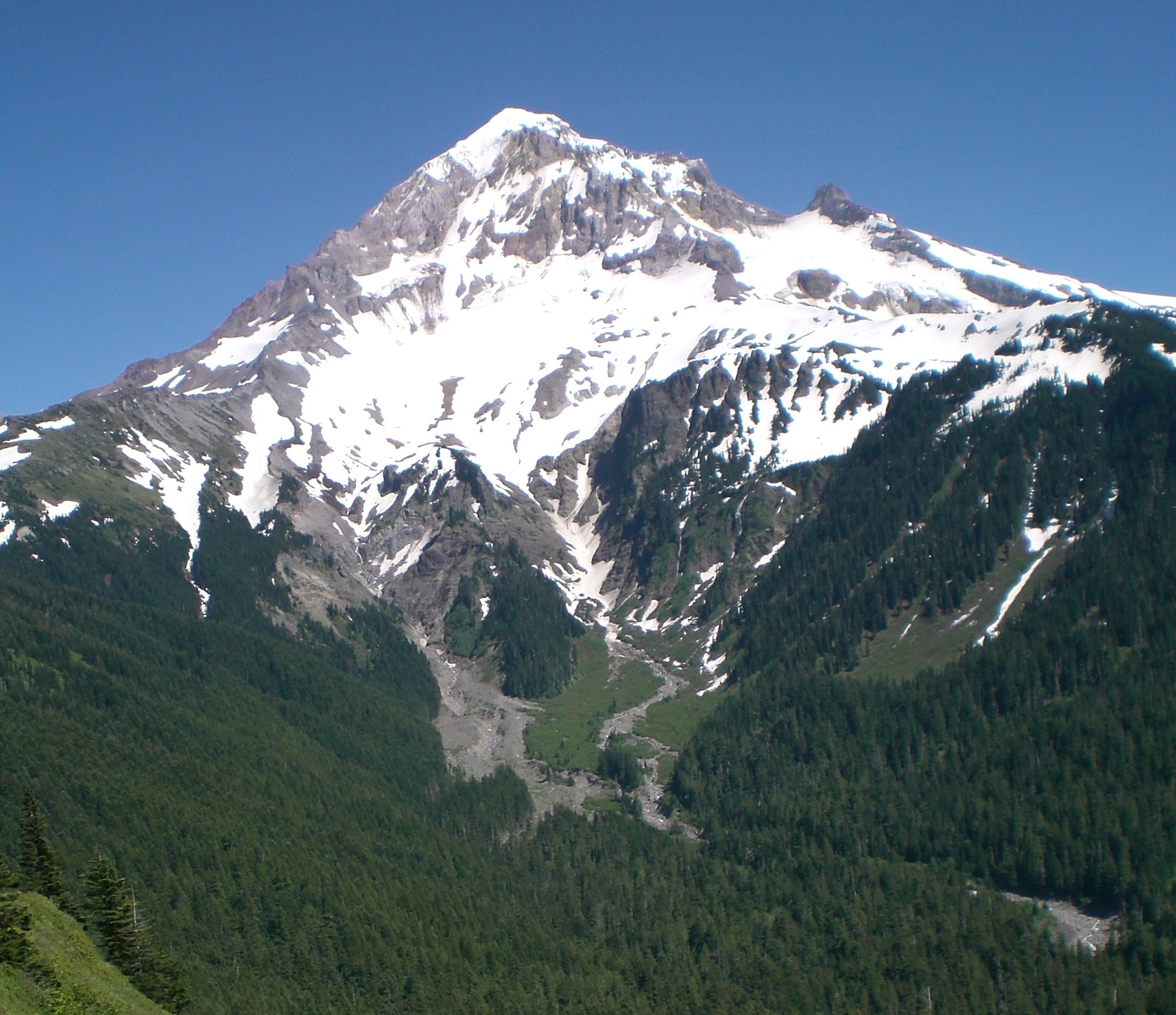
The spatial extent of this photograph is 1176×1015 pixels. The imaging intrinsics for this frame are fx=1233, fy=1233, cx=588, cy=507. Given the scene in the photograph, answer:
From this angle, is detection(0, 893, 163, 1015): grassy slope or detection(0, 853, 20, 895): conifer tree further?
detection(0, 853, 20, 895): conifer tree

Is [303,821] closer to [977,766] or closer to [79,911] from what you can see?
[79,911]

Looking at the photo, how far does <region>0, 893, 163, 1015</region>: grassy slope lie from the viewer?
191 feet

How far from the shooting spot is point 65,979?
63.5m

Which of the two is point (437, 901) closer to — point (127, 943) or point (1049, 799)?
point (127, 943)

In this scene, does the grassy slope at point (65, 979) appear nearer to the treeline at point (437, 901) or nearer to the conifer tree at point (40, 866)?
the conifer tree at point (40, 866)

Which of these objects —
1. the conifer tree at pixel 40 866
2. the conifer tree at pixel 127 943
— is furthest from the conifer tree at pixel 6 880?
the conifer tree at pixel 40 866

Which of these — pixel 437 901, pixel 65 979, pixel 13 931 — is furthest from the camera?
pixel 437 901

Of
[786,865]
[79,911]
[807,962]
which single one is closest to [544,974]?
[807,962]

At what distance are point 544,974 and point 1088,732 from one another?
87498mm

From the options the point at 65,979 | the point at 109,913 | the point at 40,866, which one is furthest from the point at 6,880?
the point at 40,866

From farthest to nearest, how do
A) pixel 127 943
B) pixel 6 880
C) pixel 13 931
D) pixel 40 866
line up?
pixel 40 866 < pixel 127 943 < pixel 6 880 < pixel 13 931

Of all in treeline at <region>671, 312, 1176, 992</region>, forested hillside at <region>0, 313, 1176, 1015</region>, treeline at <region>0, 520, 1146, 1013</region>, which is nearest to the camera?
treeline at <region>0, 520, 1146, 1013</region>

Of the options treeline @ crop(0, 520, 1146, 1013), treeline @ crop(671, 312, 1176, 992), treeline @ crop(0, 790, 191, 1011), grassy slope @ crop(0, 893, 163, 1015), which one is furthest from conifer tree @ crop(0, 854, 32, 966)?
treeline @ crop(671, 312, 1176, 992)

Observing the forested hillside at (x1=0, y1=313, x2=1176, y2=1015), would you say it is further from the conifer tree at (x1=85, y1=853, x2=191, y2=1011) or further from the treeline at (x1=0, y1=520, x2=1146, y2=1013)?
the conifer tree at (x1=85, y1=853, x2=191, y2=1011)
